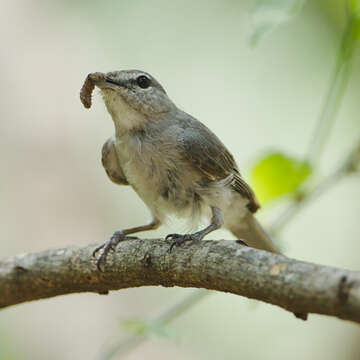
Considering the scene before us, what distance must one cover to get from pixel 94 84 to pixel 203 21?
4725mm

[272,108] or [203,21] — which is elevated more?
[203,21]

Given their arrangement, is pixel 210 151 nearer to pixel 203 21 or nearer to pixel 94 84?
pixel 94 84

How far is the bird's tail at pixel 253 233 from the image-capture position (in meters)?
5.20

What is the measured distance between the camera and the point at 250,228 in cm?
532

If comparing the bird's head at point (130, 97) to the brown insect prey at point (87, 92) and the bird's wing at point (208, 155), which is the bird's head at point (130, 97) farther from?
the bird's wing at point (208, 155)

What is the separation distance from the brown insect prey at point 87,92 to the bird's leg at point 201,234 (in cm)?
119

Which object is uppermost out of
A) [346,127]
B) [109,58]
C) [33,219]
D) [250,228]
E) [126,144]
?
[109,58]

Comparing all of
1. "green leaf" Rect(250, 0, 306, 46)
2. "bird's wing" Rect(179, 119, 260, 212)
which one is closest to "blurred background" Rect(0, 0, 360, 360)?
"bird's wing" Rect(179, 119, 260, 212)

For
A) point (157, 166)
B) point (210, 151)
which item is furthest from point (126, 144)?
point (210, 151)

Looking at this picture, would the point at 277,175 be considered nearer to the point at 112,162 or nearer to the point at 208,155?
the point at 208,155

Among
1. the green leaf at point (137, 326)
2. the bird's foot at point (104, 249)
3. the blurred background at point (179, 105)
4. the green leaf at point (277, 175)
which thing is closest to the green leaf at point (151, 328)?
the green leaf at point (137, 326)

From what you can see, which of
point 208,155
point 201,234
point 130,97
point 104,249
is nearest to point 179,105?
point 130,97

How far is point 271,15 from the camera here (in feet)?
10.4

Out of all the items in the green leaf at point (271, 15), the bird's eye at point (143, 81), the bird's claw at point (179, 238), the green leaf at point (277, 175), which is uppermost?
the bird's eye at point (143, 81)
